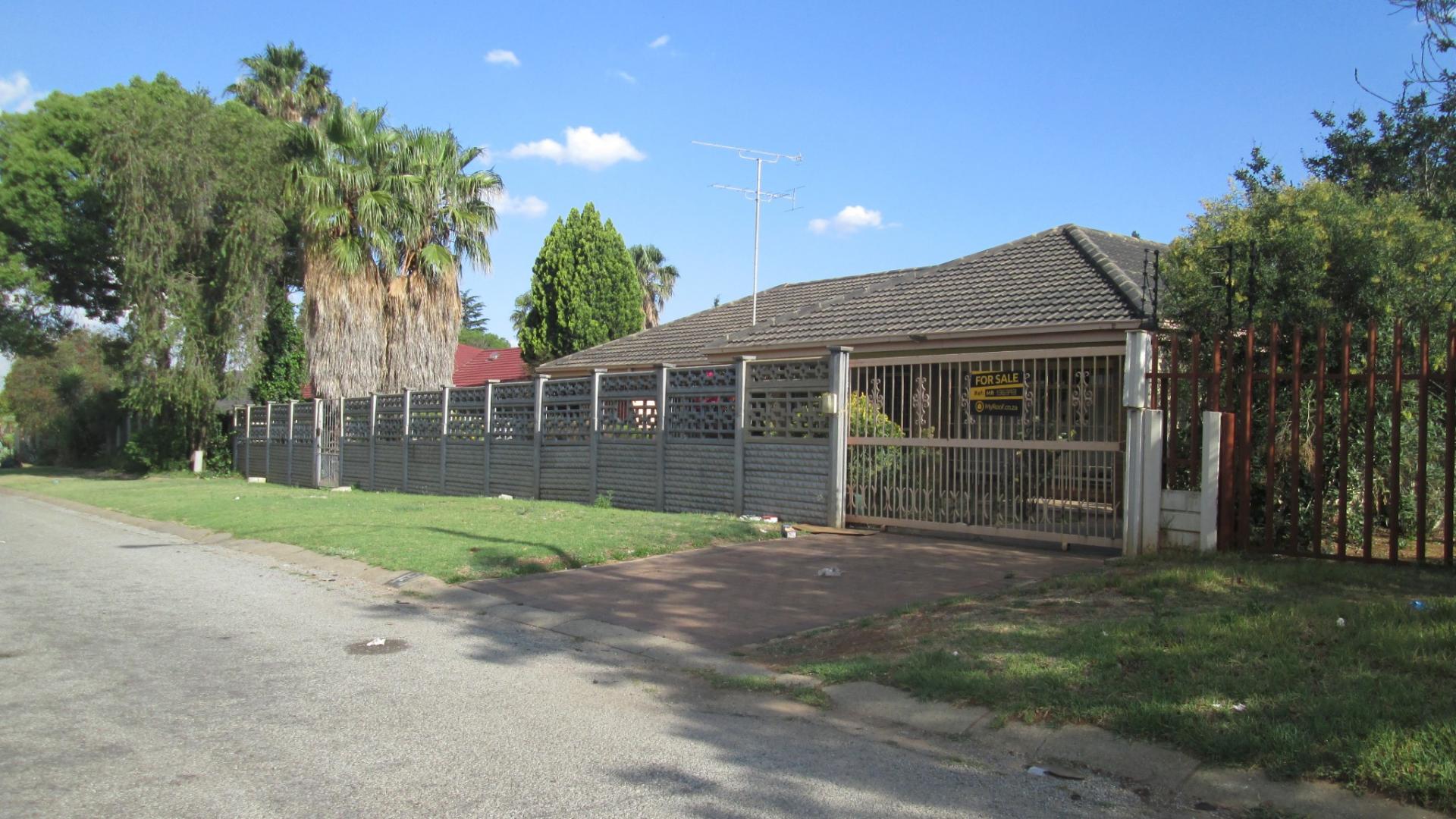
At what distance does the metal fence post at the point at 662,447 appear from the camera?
16.1m

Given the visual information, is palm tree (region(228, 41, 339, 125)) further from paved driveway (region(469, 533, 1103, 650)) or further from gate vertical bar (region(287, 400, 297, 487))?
paved driveway (region(469, 533, 1103, 650))

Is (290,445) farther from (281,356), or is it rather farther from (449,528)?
(449,528)

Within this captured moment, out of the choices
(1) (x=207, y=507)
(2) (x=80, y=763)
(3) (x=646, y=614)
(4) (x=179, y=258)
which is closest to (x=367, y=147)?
(4) (x=179, y=258)

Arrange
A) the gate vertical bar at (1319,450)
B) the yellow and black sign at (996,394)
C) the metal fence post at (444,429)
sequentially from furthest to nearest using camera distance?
the metal fence post at (444,429)
the yellow and black sign at (996,394)
the gate vertical bar at (1319,450)

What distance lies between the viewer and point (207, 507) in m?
18.4

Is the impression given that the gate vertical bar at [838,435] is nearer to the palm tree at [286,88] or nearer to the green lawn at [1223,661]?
the green lawn at [1223,661]

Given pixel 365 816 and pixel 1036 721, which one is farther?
pixel 1036 721

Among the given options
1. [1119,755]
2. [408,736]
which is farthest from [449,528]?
[1119,755]

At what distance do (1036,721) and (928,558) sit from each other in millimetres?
5568

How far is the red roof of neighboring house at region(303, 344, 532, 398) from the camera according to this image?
149 ft

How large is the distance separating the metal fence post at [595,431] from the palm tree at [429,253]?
12.9m

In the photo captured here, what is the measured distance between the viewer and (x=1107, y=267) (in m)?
16.3

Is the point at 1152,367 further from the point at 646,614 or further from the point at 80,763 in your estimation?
the point at 80,763

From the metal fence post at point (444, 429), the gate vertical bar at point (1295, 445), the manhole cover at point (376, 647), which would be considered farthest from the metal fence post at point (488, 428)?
the gate vertical bar at point (1295, 445)
